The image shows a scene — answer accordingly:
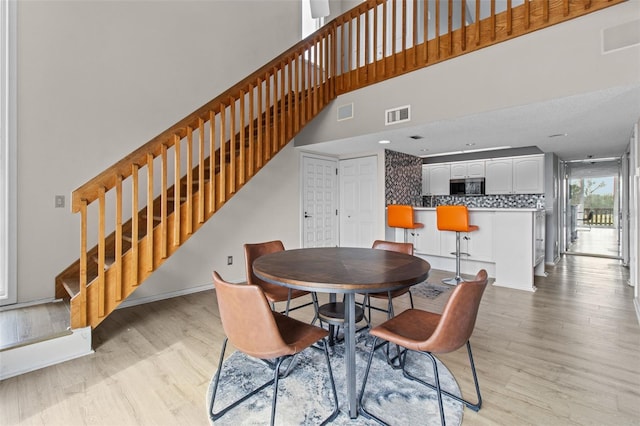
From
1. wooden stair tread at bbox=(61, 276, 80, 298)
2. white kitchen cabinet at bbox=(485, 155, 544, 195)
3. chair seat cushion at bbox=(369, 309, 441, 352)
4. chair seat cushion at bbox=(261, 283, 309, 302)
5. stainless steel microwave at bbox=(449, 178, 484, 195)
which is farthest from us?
stainless steel microwave at bbox=(449, 178, 484, 195)

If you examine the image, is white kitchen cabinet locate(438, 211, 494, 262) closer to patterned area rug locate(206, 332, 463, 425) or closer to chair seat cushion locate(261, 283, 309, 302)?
patterned area rug locate(206, 332, 463, 425)

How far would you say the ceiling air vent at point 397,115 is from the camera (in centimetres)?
368

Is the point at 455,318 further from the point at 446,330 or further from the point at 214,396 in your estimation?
the point at 214,396

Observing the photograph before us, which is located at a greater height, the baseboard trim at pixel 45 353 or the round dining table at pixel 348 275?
the round dining table at pixel 348 275

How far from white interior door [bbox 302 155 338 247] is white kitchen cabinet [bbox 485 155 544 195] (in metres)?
3.22

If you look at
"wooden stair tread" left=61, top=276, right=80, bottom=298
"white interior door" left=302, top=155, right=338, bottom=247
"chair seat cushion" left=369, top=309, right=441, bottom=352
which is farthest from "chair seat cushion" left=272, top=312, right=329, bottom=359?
"white interior door" left=302, top=155, right=338, bottom=247

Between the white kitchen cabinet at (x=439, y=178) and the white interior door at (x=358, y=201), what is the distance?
2066 mm

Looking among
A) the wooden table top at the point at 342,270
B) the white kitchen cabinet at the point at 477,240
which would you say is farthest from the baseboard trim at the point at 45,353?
the white kitchen cabinet at the point at 477,240

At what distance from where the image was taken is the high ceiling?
295 cm

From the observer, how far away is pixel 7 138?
289cm

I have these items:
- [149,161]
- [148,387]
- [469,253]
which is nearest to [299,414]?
[148,387]

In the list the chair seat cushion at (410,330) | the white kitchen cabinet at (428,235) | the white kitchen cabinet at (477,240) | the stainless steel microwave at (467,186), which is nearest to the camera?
the chair seat cushion at (410,330)

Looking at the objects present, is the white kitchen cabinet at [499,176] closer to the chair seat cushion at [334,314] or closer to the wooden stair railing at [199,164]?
the wooden stair railing at [199,164]

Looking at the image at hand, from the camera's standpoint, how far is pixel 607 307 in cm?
347
